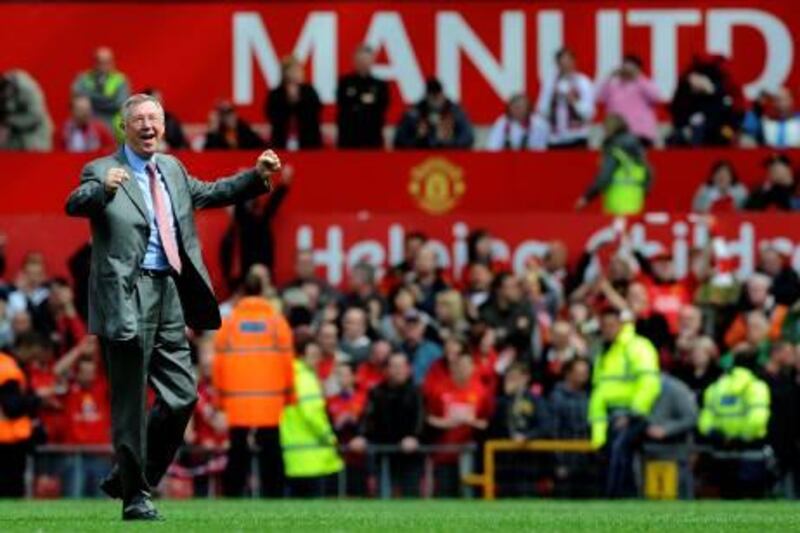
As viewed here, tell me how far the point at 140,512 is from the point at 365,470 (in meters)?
9.75

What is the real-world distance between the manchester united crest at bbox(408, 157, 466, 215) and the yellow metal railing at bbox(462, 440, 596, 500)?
4.76 metres

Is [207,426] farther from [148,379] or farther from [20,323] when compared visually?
[148,379]

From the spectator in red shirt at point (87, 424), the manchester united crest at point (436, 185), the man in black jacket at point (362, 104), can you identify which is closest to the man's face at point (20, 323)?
the spectator in red shirt at point (87, 424)

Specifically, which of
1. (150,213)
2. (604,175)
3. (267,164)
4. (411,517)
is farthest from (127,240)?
(604,175)

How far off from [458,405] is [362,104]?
206 inches

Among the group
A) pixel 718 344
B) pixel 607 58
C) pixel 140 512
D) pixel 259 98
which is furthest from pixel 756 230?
pixel 140 512

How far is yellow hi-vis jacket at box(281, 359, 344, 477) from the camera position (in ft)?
83.3

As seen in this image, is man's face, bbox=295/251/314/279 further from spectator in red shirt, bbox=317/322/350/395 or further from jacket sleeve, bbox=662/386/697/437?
jacket sleeve, bbox=662/386/697/437

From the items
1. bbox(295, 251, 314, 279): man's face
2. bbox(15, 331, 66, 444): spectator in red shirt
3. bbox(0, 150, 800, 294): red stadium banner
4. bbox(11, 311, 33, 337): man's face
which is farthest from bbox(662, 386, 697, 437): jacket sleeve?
bbox(11, 311, 33, 337): man's face

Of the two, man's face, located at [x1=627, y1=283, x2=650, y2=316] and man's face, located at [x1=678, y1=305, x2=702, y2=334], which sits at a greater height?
man's face, located at [x1=627, y1=283, x2=650, y2=316]

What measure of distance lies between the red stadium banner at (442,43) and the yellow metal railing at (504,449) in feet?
23.9

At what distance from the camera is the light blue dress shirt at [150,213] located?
52.3 feet

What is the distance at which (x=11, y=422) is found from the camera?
83.4 feet

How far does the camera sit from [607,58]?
32312 millimetres
